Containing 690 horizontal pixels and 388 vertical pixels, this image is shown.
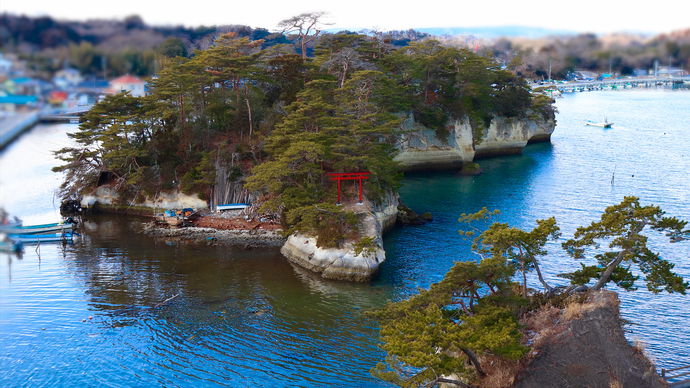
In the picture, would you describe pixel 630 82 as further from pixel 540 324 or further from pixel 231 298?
pixel 231 298

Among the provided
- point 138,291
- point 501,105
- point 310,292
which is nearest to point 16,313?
point 138,291

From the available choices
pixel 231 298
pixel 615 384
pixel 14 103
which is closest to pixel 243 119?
pixel 231 298

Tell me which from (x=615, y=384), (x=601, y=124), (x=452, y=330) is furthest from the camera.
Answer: (x=601, y=124)

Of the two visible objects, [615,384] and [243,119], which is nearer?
[615,384]

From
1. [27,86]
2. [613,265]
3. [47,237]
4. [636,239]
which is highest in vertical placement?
[27,86]

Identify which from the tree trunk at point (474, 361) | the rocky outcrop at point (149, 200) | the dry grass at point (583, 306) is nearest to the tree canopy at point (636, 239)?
the dry grass at point (583, 306)

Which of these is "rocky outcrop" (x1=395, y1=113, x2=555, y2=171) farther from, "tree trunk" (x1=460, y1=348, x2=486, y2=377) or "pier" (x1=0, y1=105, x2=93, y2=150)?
"pier" (x1=0, y1=105, x2=93, y2=150)

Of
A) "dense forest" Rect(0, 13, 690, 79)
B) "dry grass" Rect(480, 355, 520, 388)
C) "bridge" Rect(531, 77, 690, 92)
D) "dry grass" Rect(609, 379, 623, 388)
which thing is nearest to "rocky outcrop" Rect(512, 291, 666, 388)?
"dry grass" Rect(609, 379, 623, 388)

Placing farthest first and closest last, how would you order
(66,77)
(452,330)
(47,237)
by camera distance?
(47,237) → (452,330) → (66,77)
